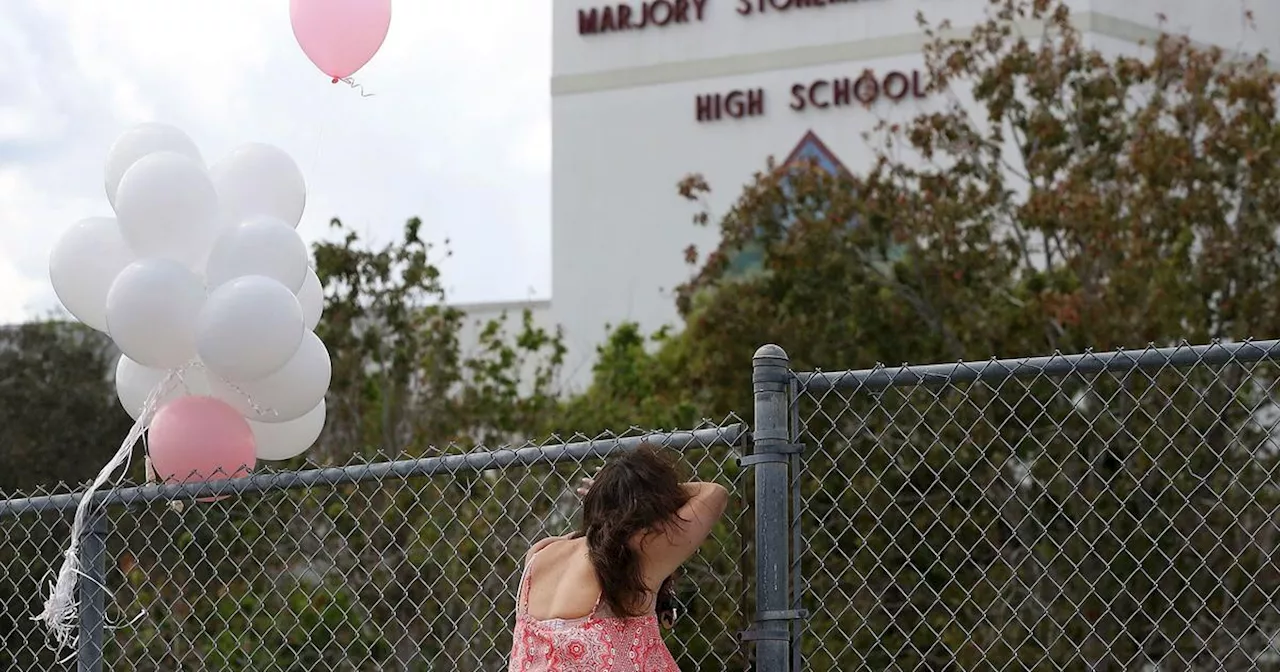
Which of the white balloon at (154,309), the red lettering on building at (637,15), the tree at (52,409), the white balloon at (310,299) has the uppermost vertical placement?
the white balloon at (154,309)

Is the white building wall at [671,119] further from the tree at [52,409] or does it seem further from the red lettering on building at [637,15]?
the tree at [52,409]

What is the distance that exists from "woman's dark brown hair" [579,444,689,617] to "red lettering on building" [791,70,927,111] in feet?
55.5

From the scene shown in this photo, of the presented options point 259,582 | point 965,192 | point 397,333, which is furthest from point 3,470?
point 965,192

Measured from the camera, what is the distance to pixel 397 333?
552 inches

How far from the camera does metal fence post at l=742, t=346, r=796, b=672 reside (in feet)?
10.8

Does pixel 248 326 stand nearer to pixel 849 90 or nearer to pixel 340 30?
pixel 340 30

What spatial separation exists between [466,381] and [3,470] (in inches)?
190

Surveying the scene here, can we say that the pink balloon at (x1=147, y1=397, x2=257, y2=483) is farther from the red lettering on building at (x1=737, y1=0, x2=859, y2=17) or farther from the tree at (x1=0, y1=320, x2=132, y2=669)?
the red lettering on building at (x1=737, y1=0, x2=859, y2=17)

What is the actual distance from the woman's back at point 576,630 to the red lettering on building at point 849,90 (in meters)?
16.9

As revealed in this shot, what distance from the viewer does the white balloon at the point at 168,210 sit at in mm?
4012

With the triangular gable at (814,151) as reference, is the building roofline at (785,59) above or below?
above

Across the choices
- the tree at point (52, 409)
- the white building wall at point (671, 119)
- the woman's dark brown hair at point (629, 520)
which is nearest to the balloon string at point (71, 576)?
the woman's dark brown hair at point (629, 520)

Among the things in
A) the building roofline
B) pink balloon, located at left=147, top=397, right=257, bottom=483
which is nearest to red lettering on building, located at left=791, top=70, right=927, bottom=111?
the building roofline

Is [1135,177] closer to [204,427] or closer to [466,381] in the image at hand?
[466,381]
